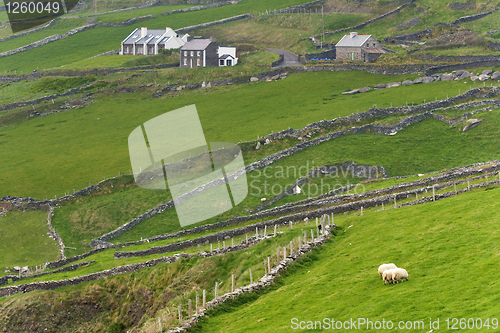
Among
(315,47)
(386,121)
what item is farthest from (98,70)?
(386,121)

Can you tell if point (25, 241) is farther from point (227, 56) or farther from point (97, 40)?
point (97, 40)

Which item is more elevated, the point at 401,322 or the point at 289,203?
the point at 401,322

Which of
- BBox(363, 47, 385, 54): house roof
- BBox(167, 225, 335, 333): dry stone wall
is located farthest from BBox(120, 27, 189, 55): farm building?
BBox(167, 225, 335, 333): dry stone wall

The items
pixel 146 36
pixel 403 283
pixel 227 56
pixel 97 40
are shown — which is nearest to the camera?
pixel 403 283

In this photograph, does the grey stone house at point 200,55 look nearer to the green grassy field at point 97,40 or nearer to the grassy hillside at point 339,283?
the green grassy field at point 97,40

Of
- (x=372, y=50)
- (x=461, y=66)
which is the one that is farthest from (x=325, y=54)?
(x=461, y=66)

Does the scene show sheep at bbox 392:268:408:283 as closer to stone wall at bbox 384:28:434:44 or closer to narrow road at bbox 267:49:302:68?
narrow road at bbox 267:49:302:68

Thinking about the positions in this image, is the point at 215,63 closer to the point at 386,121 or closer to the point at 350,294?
the point at 386,121
